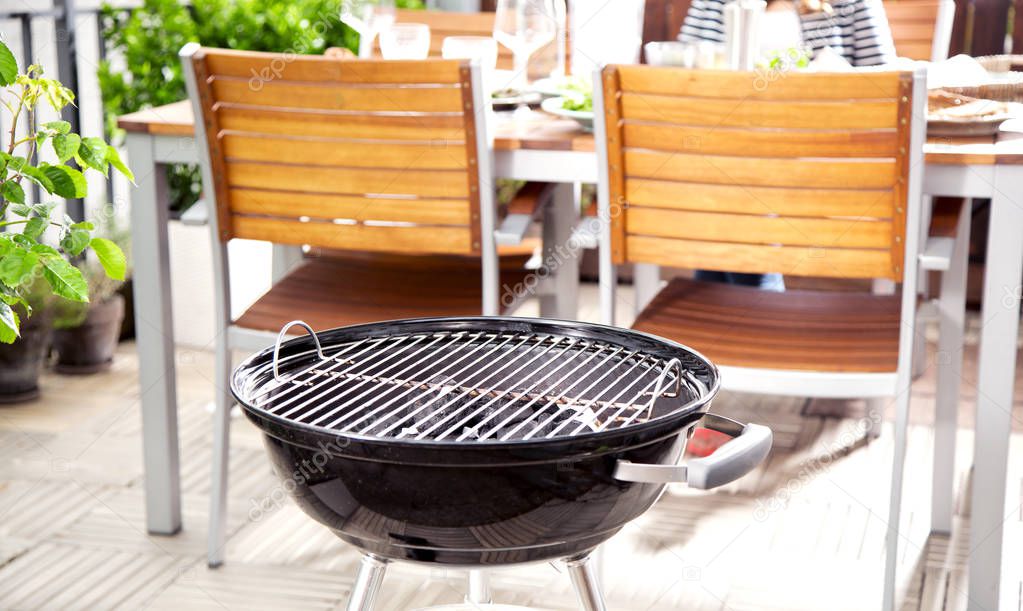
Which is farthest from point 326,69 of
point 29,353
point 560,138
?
point 29,353

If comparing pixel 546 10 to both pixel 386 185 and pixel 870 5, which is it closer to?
pixel 386 185

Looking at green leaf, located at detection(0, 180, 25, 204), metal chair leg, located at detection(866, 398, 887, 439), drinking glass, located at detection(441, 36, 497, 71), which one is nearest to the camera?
green leaf, located at detection(0, 180, 25, 204)

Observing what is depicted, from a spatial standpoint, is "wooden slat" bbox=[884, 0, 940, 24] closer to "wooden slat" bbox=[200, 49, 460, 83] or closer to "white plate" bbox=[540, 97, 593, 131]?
"white plate" bbox=[540, 97, 593, 131]

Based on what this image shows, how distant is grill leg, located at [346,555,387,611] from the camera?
4.07 feet

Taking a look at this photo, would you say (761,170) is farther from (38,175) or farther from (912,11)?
(912,11)

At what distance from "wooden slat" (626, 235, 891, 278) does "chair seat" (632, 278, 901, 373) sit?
0.15m

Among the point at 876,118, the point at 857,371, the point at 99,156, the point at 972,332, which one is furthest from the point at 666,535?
the point at 972,332

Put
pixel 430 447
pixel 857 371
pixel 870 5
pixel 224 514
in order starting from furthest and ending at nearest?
pixel 870 5 < pixel 224 514 < pixel 857 371 < pixel 430 447

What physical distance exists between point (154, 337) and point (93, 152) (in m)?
0.99

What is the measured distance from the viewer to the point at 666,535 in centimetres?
228

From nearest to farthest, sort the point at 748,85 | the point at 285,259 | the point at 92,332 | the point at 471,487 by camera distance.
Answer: the point at 471,487
the point at 748,85
the point at 285,259
the point at 92,332

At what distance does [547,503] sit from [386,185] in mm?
974

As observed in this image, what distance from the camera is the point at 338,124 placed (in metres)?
1.95

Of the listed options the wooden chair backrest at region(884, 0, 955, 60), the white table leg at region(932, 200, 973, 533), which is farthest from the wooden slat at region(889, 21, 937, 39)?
the white table leg at region(932, 200, 973, 533)
